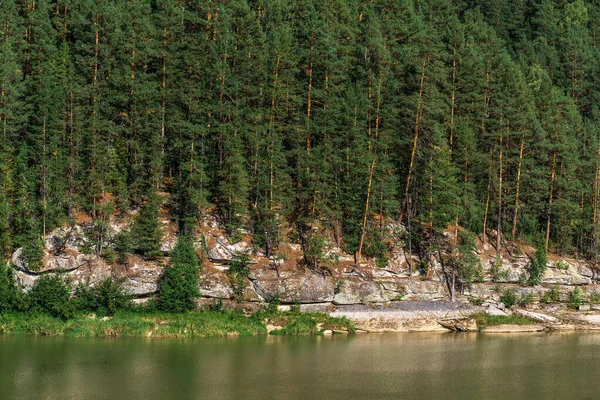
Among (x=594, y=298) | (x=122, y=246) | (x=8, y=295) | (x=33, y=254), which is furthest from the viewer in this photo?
(x=594, y=298)

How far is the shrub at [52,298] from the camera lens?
53.9 meters

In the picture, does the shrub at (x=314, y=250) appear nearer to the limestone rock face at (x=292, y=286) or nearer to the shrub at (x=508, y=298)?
the limestone rock face at (x=292, y=286)

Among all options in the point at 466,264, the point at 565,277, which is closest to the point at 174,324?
the point at 466,264

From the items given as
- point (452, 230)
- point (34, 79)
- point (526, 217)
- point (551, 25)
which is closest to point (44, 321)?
point (34, 79)

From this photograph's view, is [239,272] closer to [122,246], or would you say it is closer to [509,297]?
[122,246]

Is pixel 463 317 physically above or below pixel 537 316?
above

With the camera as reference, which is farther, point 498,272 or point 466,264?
point 498,272

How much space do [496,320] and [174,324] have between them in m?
26.0

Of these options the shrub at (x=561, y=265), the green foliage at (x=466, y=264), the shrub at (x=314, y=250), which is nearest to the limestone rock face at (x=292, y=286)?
the shrub at (x=314, y=250)

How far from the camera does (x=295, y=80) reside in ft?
226

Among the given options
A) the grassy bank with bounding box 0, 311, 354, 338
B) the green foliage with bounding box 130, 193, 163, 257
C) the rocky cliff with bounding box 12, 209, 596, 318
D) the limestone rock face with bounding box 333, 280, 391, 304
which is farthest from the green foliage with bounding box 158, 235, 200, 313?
the limestone rock face with bounding box 333, 280, 391, 304

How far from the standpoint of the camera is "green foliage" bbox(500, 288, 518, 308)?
6438 centimetres

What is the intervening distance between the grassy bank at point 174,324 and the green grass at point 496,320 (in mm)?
10994

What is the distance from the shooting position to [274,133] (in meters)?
65.1
